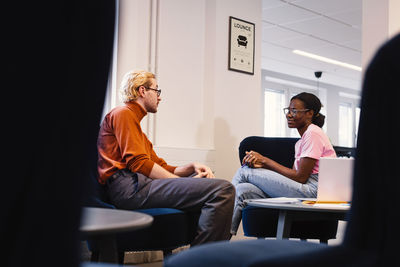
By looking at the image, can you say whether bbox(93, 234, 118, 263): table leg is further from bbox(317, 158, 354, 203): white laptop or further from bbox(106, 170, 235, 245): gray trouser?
bbox(317, 158, 354, 203): white laptop

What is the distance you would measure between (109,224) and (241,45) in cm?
372

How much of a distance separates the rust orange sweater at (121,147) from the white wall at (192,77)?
3.02 ft

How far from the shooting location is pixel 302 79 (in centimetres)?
1074

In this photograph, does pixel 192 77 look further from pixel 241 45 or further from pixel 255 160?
pixel 255 160

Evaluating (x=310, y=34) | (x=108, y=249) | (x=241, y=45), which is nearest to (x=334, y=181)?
(x=108, y=249)

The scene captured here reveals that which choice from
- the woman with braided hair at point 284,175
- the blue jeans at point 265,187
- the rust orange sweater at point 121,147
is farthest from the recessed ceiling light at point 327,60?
the rust orange sweater at point 121,147

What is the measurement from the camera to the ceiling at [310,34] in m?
6.04

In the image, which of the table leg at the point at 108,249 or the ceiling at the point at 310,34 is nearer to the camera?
the table leg at the point at 108,249

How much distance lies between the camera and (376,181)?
0.86 meters

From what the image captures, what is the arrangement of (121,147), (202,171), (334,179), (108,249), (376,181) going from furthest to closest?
(202,171), (121,147), (334,179), (108,249), (376,181)

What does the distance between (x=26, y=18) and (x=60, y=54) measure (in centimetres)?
5

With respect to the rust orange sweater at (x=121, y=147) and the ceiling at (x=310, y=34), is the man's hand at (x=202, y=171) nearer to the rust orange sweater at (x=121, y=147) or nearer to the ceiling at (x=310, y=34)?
the rust orange sweater at (x=121, y=147)

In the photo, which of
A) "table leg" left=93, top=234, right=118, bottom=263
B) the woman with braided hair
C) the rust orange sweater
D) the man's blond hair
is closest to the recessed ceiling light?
the woman with braided hair

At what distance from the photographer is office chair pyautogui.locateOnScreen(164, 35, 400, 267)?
2.77 ft
